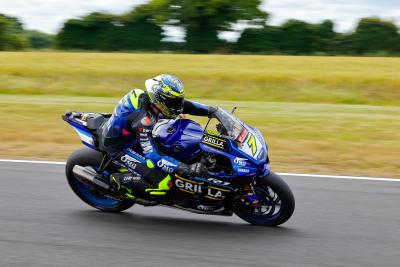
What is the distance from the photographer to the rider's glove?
6.04 meters

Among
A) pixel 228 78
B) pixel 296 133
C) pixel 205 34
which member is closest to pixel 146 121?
pixel 296 133

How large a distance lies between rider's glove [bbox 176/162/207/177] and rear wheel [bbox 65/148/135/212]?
2.92 feet

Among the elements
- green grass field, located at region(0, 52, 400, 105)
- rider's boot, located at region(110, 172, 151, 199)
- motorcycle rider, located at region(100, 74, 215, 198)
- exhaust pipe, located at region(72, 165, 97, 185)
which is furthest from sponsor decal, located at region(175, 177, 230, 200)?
green grass field, located at region(0, 52, 400, 105)

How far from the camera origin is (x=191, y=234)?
623 centimetres

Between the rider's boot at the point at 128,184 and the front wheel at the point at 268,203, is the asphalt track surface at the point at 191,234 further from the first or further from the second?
the rider's boot at the point at 128,184

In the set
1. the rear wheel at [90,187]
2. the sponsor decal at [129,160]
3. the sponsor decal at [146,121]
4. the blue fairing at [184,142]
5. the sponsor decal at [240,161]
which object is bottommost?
the rear wheel at [90,187]

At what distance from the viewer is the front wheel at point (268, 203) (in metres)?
6.16

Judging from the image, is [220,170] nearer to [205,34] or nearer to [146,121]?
[146,121]

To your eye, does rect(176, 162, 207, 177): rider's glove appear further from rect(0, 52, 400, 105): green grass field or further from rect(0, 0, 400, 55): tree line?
rect(0, 0, 400, 55): tree line

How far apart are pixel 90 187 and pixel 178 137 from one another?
1319 mm

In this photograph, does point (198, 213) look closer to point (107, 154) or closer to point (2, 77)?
point (107, 154)

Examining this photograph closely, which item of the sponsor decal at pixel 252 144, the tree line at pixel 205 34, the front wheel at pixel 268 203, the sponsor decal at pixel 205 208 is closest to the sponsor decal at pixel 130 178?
→ the sponsor decal at pixel 205 208

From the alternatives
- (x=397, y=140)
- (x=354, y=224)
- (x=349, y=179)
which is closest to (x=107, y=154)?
(x=354, y=224)

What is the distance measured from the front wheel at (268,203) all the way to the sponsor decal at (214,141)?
1.57ft
